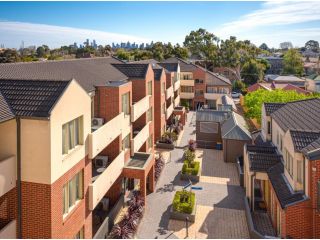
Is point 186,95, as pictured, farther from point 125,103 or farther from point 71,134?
point 71,134

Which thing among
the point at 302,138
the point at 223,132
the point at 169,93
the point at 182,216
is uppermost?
the point at 169,93

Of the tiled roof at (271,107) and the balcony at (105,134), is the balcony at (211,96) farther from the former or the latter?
the balcony at (105,134)

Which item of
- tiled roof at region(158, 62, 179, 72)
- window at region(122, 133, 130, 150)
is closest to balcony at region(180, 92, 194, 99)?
tiled roof at region(158, 62, 179, 72)

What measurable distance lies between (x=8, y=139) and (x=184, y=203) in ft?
44.8

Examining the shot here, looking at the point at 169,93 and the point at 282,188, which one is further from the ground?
the point at 169,93

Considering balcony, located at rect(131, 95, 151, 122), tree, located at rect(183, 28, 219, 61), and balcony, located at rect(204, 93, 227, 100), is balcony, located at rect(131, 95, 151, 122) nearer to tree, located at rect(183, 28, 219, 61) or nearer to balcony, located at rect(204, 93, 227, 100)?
balcony, located at rect(204, 93, 227, 100)

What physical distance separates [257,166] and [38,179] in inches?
622

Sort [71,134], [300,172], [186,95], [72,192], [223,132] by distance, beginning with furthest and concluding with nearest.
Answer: [186,95] < [223,132] < [300,172] < [72,192] < [71,134]

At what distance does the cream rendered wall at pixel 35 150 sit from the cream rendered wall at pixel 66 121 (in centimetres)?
21

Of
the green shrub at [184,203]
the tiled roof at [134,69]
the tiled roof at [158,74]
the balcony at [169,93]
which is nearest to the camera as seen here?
the green shrub at [184,203]

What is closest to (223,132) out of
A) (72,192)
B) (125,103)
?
(125,103)

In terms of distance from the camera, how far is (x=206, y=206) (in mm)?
23219

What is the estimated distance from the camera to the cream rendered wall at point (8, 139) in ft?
38.8

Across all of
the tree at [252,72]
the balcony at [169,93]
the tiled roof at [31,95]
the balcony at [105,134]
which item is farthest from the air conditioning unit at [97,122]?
the tree at [252,72]
